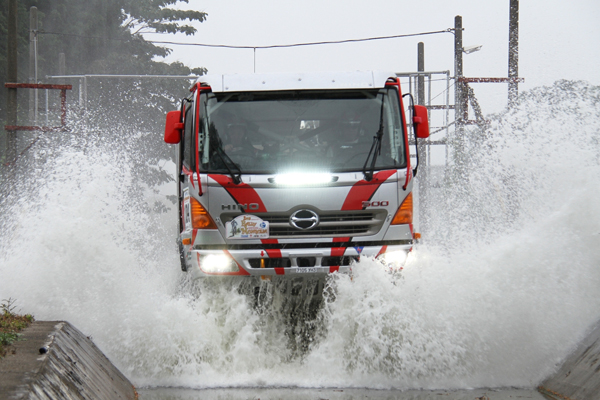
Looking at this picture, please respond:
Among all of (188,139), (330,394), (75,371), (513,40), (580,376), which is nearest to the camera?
(75,371)

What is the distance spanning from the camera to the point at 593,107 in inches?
413

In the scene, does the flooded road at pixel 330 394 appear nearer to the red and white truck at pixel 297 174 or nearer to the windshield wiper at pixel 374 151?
the red and white truck at pixel 297 174

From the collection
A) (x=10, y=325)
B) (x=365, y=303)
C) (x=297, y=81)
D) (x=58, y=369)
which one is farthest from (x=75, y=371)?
(x=297, y=81)

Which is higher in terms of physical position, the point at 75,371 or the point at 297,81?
the point at 297,81

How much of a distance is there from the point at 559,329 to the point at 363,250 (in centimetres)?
197

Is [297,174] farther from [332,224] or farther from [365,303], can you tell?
[365,303]

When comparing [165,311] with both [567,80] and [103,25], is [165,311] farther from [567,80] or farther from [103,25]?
[103,25]

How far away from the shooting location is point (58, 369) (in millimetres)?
4594

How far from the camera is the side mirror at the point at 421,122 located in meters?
7.21

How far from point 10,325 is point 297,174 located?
2885 millimetres

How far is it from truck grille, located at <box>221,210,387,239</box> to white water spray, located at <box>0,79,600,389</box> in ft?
1.28

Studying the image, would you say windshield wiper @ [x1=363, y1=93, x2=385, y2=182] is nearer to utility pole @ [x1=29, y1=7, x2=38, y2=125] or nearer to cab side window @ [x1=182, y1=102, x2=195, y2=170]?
cab side window @ [x1=182, y1=102, x2=195, y2=170]

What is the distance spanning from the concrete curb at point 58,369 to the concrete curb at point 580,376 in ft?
11.5

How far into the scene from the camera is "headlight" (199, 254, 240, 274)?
6.62m
